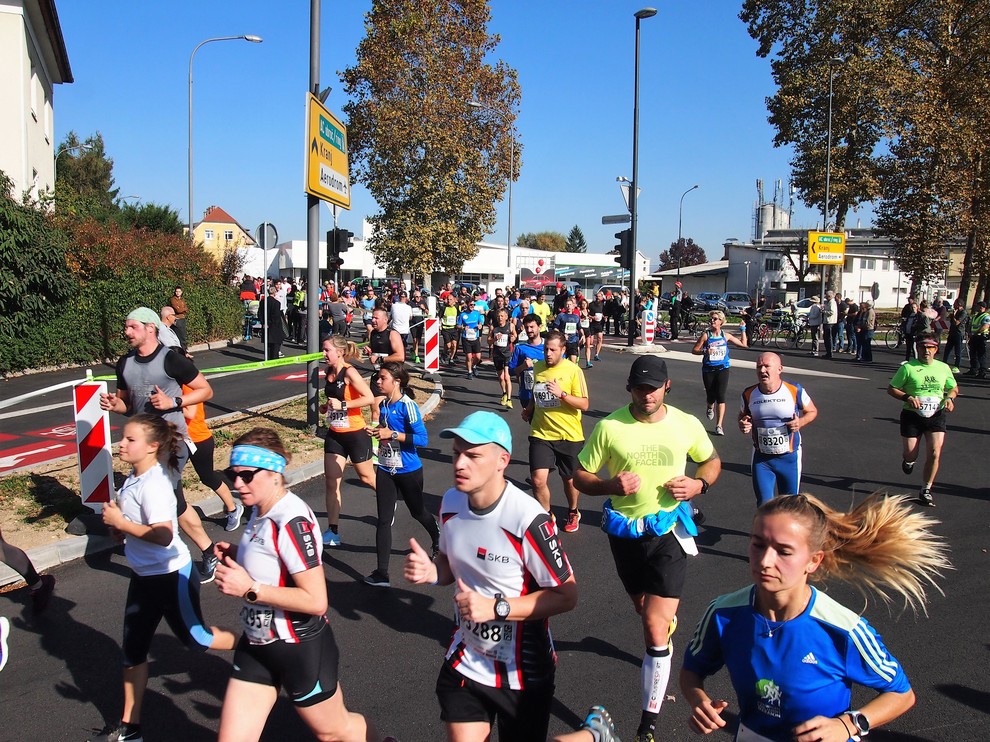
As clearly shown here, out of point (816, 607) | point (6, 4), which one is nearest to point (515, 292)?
point (6, 4)

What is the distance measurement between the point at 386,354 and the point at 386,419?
3.56 m

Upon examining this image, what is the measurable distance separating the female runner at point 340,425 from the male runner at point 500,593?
3.89 m

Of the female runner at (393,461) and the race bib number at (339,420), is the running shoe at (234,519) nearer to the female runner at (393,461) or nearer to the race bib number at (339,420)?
the race bib number at (339,420)

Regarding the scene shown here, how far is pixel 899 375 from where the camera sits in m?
8.30

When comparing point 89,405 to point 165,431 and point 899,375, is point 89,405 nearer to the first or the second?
point 165,431

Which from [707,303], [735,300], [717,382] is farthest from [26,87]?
[735,300]

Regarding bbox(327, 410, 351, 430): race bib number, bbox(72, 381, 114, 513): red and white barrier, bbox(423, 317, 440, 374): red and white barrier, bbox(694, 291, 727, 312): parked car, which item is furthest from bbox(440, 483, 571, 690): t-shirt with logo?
bbox(694, 291, 727, 312): parked car

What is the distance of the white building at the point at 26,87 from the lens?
64.7ft

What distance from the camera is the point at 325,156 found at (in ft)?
36.7

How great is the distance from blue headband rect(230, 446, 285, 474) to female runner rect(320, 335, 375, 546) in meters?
3.41

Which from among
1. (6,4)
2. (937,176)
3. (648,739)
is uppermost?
(6,4)

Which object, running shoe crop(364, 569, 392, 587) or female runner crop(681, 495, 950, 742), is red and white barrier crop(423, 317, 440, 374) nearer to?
running shoe crop(364, 569, 392, 587)

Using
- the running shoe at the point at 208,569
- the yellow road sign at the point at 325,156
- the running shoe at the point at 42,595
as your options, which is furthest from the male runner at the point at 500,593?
the yellow road sign at the point at 325,156

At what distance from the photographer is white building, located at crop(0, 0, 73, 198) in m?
19.7
